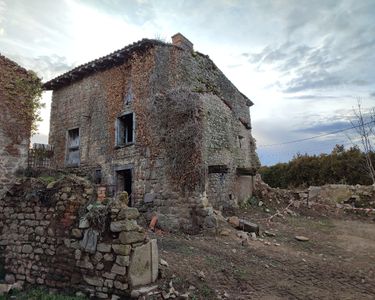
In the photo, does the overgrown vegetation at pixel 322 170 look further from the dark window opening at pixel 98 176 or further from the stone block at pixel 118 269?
the stone block at pixel 118 269

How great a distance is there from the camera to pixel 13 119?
8305 millimetres

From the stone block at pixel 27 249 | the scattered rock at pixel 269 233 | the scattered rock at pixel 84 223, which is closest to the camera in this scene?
the scattered rock at pixel 84 223

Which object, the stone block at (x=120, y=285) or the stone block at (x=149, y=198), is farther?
the stone block at (x=149, y=198)

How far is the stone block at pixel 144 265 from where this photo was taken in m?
4.67

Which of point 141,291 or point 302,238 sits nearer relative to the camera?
point 141,291

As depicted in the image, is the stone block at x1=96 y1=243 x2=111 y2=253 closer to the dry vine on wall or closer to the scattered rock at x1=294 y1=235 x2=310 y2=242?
the dry vine on wall

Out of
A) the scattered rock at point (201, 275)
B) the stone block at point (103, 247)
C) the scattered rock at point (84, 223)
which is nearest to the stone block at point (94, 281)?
the stone block at point (103, 247)

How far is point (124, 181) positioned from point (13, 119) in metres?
4.44

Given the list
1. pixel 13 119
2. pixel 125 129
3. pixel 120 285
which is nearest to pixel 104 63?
pixel 125 129

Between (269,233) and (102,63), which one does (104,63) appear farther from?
(269,233)

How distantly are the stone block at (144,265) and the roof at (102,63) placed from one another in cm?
787

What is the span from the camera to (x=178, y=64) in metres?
10.8

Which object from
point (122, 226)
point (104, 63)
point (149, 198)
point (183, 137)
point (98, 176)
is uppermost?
point (104, 63)

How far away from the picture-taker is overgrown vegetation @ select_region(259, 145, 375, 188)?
57.8 feet
